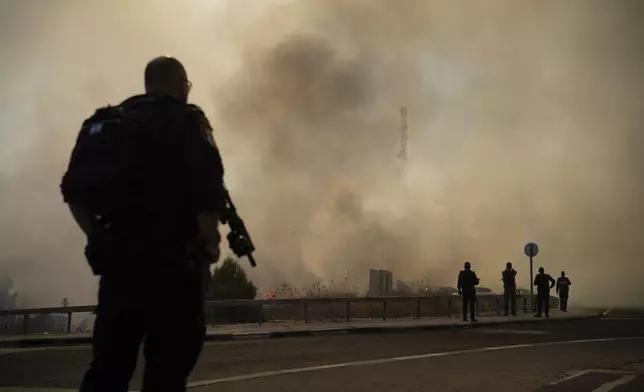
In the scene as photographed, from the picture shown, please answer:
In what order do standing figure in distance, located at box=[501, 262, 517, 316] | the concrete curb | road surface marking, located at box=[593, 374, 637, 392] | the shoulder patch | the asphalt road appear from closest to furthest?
the shoulder patch → road surface marking, located at box=[593, 374, 637, 392] → the asphalt road → the concrete curb → standing figure in distance, located at box=[501, 262, 517, 316]

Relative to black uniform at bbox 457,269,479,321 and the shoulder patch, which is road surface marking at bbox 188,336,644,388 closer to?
the shoulder patch

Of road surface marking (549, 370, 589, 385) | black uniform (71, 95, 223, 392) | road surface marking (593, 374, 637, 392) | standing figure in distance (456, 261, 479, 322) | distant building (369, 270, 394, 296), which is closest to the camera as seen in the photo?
black uniform (71, 95, 223, 392)

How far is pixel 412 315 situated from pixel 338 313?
3578 mm

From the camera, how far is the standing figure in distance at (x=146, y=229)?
2561mm

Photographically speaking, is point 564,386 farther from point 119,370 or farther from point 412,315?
point 412,315

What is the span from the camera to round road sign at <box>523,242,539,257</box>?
2528cm

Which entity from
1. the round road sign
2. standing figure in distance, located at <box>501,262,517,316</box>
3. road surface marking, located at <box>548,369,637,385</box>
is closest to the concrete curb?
standing figure in distance, located at <box>501,262,517,316</box>

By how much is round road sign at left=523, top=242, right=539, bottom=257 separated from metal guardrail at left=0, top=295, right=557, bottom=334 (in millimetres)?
1954

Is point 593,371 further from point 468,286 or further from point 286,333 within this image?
point 468,286

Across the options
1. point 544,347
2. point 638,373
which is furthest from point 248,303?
point 638,373

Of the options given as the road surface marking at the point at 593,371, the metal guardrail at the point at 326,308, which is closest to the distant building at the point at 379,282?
the metal guardrail at the point at 326,308

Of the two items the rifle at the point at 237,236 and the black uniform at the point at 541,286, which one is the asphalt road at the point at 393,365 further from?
the black uniform at the point at 541,286

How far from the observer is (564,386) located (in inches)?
280

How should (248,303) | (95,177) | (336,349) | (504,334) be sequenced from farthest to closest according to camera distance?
(248,303)
(504,334)
(336,349)
(95,177)
